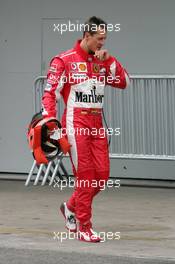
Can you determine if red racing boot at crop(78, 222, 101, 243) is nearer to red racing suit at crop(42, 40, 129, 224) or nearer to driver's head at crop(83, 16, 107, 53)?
red racing suit at crop(42, 40, 129, 224)

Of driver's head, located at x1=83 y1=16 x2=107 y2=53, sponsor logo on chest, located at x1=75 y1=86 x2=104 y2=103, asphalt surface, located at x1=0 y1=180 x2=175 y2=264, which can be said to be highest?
driver's head, located at x1=83 y1=16 x2=107 y2=53

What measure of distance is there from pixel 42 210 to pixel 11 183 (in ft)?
7.83

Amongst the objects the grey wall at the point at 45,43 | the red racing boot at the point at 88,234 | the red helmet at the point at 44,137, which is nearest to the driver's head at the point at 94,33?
the red helmet at the point at 44,137

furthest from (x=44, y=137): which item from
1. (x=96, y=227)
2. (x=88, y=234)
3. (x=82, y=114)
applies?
(x=96, y=227)

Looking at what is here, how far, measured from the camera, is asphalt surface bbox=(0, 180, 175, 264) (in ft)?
28.7

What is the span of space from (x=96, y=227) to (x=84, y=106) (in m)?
1.49

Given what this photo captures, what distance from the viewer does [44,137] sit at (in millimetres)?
9352

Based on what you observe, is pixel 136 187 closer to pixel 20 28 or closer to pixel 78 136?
pixel 20 28

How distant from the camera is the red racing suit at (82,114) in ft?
30.6

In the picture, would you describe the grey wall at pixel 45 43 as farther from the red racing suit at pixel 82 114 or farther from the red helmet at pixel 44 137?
the red helmet at pixel 44 137

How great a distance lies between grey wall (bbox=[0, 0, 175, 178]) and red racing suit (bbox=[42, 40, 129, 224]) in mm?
3971

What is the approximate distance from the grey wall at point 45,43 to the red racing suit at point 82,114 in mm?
3971

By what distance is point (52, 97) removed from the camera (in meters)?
9.29

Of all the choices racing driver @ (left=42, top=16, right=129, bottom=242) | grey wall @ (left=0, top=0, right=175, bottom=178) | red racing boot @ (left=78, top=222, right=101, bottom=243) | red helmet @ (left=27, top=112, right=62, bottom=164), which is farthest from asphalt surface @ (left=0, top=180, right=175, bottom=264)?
grey wall @ (left=0, top=0, right=175, bottom=178)
